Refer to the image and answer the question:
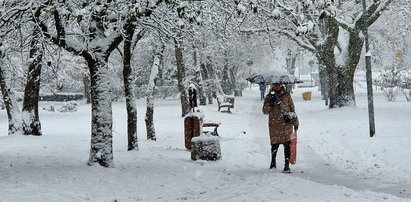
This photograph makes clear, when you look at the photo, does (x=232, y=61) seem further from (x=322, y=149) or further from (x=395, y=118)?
(x=322, y=149)

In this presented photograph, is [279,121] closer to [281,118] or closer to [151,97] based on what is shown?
[281,118]

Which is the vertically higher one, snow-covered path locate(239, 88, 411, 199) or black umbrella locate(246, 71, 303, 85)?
black umbrella locate(246, 71, 303, 85)

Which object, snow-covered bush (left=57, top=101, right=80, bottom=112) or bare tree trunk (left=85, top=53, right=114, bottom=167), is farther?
snow-covered bush (left=57, top=101, right=80, bottom=112)

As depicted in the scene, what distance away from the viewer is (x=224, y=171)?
378 inches

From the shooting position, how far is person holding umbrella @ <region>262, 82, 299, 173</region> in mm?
9352

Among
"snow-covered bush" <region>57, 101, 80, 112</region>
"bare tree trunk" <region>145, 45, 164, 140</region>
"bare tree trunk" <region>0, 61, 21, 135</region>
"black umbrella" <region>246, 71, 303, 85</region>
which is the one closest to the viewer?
"bare tree trunk" <region>145, 45, 164, 140</region>

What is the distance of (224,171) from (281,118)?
5.34ft

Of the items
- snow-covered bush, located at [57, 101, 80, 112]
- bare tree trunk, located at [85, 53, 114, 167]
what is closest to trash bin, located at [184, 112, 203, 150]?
bare tree trunk, located at [85, 53, 114, 167]

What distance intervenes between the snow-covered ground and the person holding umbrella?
576 mm

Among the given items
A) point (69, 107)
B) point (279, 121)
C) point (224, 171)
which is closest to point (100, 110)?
point (224, 171)

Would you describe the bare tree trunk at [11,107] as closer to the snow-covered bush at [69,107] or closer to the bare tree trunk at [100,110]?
the bare tree trunk at [100,110]

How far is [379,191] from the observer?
7.58m

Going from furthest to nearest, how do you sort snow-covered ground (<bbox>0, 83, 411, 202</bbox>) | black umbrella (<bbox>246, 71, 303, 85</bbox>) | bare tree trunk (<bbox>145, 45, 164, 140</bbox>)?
black umbrella (<bbox>246, 71, 303, 85</bbox>)
bare tree trunk (<bbox>145, 45, 164, 140</bbox>)
snow-covered ground (<bbox>0, 83, 411, 202</bbox>)

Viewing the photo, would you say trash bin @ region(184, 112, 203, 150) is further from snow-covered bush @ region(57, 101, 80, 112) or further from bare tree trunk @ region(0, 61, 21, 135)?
snow-covered bush @ region(57, 101, 80, 112)
